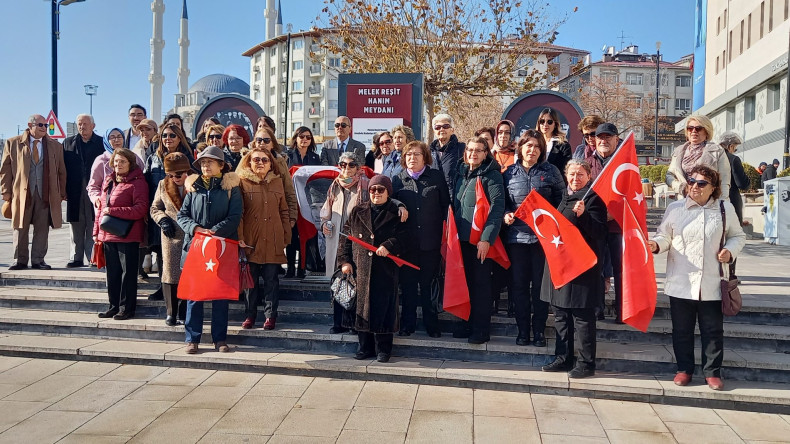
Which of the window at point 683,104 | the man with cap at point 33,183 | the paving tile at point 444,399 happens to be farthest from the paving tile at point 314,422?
the window at point 683,104

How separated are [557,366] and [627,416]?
2.80 feet

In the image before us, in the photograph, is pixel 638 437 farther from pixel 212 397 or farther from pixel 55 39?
pixel 55 39

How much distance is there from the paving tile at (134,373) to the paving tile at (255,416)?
1196 mm

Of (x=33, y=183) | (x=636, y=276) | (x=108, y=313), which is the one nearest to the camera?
(x=636, y=276)

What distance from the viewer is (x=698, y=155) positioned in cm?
595

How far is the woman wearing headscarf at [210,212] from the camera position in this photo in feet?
19.4

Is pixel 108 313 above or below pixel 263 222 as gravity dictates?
below

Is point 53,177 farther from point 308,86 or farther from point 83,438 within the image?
point 308,86

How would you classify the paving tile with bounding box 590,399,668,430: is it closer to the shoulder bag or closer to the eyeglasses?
the shoulder bag

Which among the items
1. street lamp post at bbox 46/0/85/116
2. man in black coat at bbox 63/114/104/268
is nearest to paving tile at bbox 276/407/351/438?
man in black coat at bbox 63/114/104/268

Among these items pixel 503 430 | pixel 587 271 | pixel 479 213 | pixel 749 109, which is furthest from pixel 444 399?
pixel 749 109

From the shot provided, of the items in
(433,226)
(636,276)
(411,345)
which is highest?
(433,226)

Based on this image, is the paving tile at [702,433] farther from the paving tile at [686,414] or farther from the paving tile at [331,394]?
the paving tile at [331,394]

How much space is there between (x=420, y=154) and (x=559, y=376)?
2397mm
